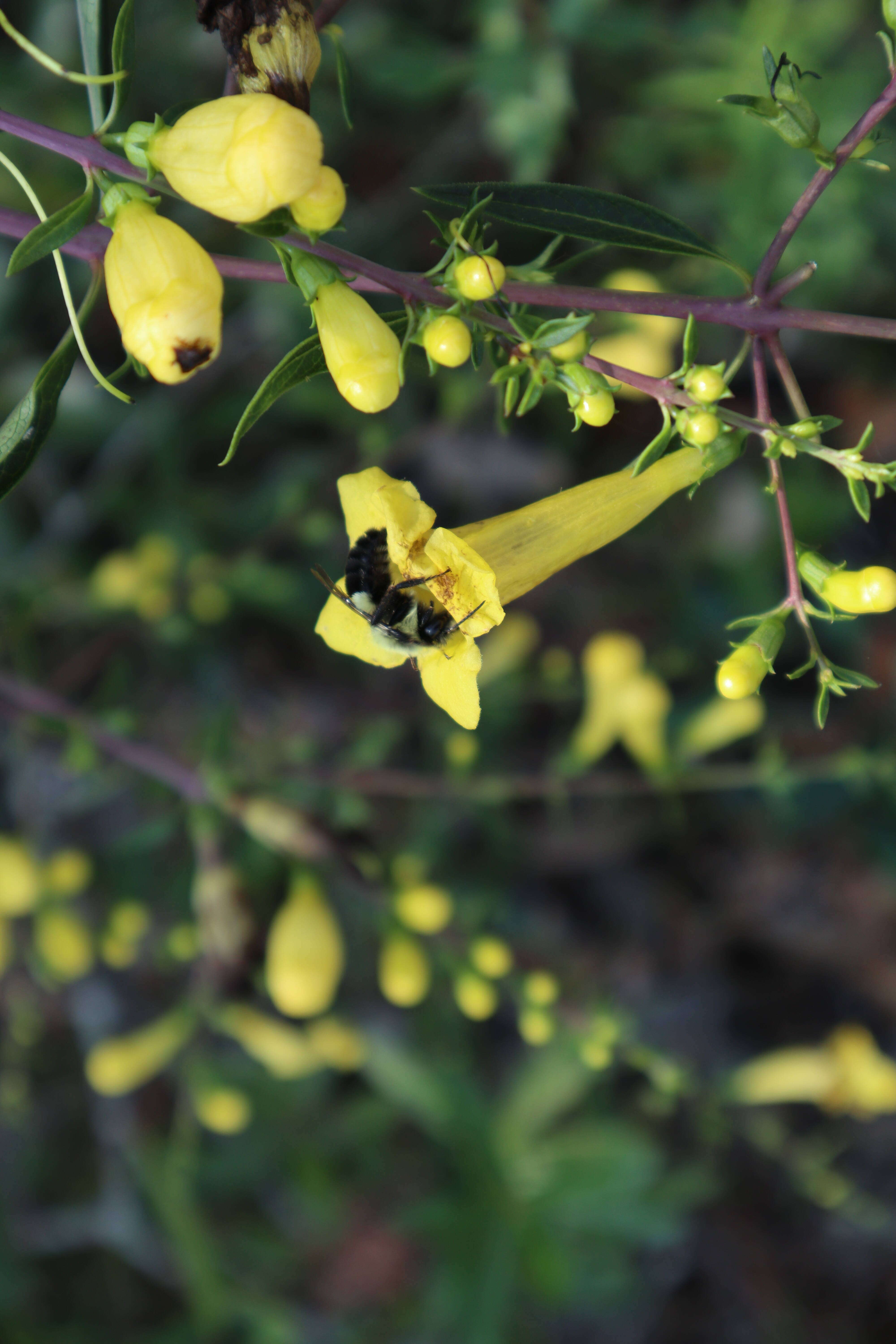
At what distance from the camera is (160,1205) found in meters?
4.79

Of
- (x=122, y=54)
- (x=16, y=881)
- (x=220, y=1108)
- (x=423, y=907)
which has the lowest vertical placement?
(x=220, y=1108)

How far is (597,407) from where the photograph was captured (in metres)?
1.58

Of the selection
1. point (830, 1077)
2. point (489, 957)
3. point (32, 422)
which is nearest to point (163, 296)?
point (32, 422)

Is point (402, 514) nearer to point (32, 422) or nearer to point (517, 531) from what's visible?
point (517, 531)

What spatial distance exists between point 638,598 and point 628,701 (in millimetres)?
1431

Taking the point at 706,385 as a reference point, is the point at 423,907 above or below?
below

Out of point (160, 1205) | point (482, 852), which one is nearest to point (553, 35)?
point (482, 852)

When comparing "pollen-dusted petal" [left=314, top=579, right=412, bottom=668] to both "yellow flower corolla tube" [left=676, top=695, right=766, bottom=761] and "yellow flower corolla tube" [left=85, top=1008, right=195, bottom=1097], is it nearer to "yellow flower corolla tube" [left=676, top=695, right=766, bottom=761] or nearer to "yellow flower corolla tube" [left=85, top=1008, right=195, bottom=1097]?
"yellow flower corolla tube" [left=676, top=695, right=766, bottom=761]

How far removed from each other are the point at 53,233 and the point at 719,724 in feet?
9.69

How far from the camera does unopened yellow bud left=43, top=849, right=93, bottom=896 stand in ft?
12.2

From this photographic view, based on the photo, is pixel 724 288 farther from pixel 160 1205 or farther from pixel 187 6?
pixel 160 1205

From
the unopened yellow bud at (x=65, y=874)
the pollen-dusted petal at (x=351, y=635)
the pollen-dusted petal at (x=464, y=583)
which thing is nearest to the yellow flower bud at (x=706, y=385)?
the pollen-dusted petal at (x=464, y=583)

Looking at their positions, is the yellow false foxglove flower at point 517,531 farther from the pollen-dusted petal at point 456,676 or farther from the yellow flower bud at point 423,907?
the yellow flower bud at point 423,907

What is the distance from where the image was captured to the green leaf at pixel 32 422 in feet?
5.45
